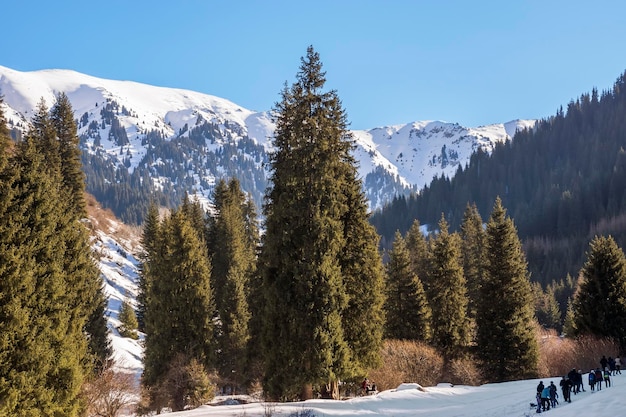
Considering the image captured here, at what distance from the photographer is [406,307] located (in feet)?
125

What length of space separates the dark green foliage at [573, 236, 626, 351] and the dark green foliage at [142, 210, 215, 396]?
2512 cm

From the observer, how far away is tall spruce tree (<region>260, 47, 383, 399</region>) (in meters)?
20.3

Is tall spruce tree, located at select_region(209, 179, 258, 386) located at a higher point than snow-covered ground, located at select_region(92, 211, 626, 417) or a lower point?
higher

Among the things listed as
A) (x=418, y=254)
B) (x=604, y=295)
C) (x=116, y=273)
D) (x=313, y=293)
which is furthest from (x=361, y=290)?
(x=116, y=273)

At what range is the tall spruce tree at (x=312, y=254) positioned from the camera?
20281 millimetres

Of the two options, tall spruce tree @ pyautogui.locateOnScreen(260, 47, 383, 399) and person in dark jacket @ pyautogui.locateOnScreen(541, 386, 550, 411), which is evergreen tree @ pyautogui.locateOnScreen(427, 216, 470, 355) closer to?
tall spruce tree @ pyautogui.locateOnScreen(260, 47, 383, 399)

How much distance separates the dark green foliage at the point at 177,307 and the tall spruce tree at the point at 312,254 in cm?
880

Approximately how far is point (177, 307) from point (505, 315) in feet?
70.0

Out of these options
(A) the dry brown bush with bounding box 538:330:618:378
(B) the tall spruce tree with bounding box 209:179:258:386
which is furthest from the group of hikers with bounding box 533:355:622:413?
(B) the tall spruce tree with bounding box 209:179:258:386

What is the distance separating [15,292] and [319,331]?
423 inches

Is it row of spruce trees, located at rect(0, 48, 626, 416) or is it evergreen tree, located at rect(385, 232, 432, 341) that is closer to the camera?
row of spruce trees, located at rect(0, 48, 626, 416)

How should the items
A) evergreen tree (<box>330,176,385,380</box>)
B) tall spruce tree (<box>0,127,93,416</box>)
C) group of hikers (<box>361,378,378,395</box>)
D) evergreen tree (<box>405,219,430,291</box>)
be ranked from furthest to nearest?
evergreen tree (<box>405,219,430,291</box>), group of hikers (<box>361,378,378,395</box>), evergreen tree (<box>330,176,385,380</box>), tall spruce tree (<box>0,127,93,416</box>)

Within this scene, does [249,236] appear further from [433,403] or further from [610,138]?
[610,138]

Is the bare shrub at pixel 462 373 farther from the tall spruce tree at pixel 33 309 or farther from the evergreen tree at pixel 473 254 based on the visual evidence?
the tall spruce tree at pixel 33 309
